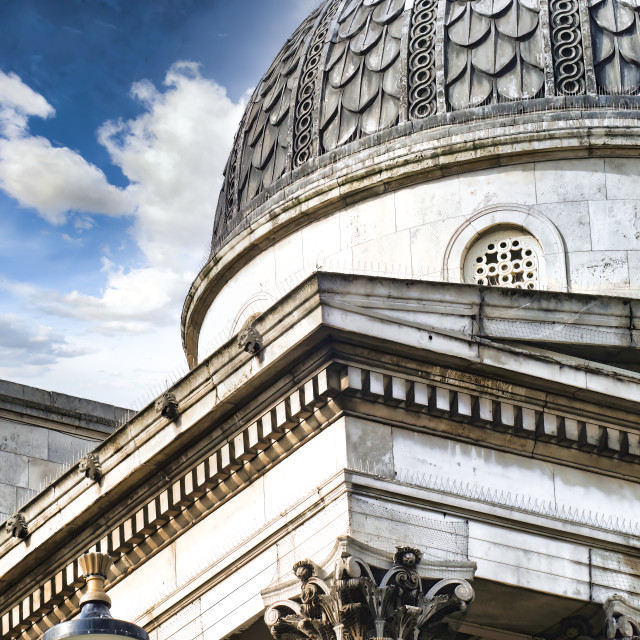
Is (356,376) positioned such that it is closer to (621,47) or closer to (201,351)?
(621,47)

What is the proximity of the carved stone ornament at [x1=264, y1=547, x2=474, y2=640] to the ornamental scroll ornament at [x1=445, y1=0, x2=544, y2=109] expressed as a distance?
12.0m

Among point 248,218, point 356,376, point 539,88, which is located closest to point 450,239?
point 539,88

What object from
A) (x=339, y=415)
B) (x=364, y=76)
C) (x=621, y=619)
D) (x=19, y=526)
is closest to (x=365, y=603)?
(x=339, y=415)

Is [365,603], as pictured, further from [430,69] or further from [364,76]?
[364,76]

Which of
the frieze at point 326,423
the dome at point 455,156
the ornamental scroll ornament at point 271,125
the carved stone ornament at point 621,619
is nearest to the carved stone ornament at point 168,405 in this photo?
the frieze at point 326,423

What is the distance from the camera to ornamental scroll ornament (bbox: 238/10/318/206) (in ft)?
96.9

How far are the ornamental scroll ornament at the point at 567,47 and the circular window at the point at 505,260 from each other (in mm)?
2446

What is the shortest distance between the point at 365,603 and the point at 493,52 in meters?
13.3

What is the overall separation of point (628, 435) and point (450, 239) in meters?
8.27

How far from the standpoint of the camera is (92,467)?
20.0 m

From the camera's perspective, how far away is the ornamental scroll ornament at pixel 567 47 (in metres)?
26.4

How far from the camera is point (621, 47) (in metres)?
26.9

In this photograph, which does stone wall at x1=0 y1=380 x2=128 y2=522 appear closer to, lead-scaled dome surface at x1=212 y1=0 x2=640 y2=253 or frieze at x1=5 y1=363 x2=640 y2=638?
lead-scaled dome surface at x1=212 y1=0 x2=640 y2=253

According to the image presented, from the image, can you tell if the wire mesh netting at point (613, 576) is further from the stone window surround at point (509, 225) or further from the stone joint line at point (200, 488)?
the stone window surround at point (509, 225)
